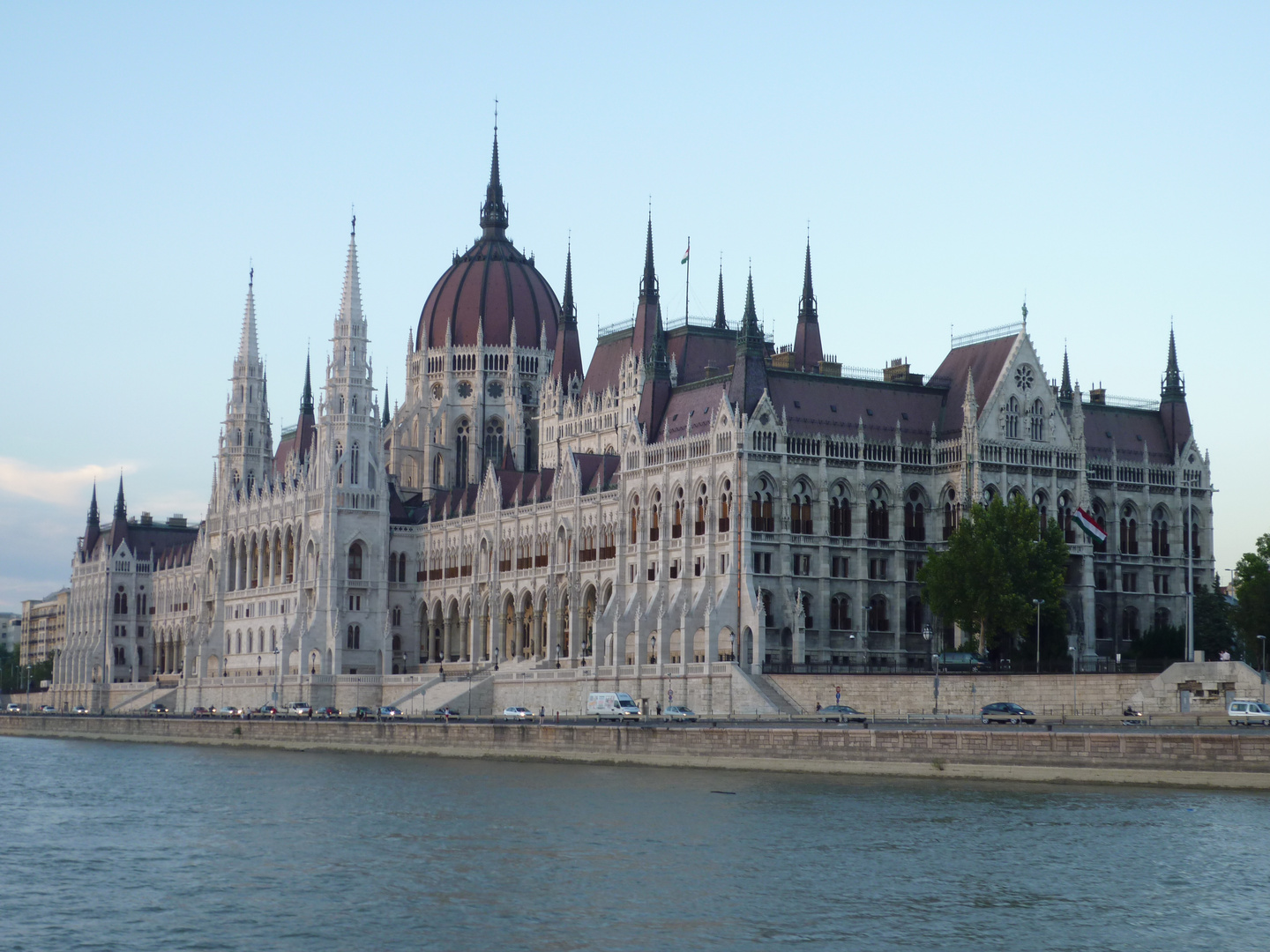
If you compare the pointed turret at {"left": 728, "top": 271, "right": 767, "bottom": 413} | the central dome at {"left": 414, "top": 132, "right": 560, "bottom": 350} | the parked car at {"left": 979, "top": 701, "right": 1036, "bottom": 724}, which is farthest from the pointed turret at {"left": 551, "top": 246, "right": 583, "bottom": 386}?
the parked car at {"left": 979, "top": 701, "right": 1036, "bottom": 724}

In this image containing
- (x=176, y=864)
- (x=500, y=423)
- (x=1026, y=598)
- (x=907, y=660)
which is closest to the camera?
(x=176, y=864)

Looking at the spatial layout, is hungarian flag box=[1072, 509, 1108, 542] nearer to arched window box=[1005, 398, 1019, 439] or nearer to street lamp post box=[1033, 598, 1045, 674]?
arched window box=[1005, 398, 1019, 439]

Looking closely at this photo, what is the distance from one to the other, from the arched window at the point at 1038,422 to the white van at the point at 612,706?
103 feet

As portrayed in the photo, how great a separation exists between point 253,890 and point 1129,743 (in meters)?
34.0

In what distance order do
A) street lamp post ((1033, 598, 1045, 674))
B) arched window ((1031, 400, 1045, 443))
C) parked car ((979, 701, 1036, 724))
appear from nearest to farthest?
parked car ((979, 701, 1036, 724)) < street lamp post ((1033, 598, 1045, 674)) < arched window ((1031, 400, 1045, 443))

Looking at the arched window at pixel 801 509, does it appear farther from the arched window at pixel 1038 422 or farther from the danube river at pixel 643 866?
the danube river at pixel 643 866

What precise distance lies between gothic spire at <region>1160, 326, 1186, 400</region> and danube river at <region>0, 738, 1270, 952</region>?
194ft

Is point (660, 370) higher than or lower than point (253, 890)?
higher

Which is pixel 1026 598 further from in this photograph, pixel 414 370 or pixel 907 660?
pixel 414 370

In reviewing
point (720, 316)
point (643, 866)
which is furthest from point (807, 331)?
point (643, 866)

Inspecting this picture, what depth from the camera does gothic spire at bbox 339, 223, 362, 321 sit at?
162 meters

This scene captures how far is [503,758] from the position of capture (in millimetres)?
101500

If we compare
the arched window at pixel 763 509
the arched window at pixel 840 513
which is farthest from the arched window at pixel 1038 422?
the arched window at pixel 763 509

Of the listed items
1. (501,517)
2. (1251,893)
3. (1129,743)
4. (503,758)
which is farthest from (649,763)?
(501,517)
